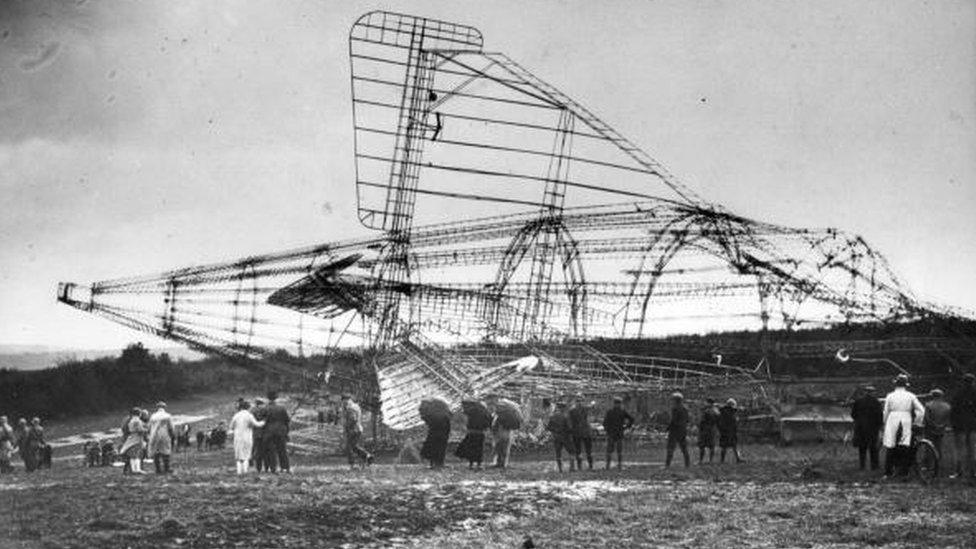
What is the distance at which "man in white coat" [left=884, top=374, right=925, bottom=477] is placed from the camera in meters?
17.0

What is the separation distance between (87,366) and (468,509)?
4923 centimetres

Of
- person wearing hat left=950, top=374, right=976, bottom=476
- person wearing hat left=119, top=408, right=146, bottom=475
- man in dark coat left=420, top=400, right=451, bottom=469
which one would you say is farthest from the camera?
man in dark coat left=420, top=400, right=451, bottom=469

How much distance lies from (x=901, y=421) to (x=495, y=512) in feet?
27.0

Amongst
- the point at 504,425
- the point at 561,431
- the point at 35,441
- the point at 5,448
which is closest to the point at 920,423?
the point at 561,431

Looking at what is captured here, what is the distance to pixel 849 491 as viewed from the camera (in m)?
15.6

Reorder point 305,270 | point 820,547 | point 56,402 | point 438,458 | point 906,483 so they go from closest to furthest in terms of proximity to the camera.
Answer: point 820,547 → point 906,483 → point 438,458 → point 305,270 → point 56,402

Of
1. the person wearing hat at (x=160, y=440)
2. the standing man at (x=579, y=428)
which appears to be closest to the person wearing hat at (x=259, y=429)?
the person wearing hat at (x=160, y=440)

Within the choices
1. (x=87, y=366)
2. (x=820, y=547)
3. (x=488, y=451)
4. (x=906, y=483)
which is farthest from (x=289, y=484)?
(x=87, y=366)

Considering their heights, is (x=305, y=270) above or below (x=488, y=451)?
above

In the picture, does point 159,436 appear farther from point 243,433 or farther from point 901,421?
point 901,421

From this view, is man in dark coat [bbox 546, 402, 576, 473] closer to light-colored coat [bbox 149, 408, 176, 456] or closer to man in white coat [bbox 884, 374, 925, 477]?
man in white coat [bbox 884, 374, 925, 477]

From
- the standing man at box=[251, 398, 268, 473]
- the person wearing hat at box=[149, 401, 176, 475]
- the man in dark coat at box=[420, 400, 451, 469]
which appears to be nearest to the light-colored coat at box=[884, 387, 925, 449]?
the man in dark coat at box=[420, 400, 451, 469]

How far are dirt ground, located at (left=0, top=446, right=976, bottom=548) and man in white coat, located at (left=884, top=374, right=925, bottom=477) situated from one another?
2.34ft

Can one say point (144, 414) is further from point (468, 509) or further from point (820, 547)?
point (820, 547)
